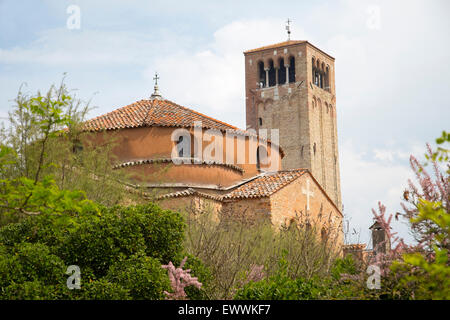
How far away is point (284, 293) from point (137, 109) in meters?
15.5

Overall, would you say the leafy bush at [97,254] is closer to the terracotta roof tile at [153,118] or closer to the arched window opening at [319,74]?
the terracotta roof tile at [153,118]

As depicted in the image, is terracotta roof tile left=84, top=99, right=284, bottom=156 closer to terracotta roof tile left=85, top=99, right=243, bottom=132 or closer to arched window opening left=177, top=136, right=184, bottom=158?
terracotta roof tile left=85, top=99, right=243, bottom=132

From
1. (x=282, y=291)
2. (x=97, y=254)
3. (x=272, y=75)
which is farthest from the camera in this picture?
(x=272, y=75)

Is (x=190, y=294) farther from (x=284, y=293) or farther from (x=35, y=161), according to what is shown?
(x=35, y=161)

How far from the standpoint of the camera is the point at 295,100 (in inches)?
1676

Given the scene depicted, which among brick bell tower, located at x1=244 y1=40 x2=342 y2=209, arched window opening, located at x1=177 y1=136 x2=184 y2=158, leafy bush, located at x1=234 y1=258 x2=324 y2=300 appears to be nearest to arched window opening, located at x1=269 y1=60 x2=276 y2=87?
brick bell tower, located at x1=244 y1=40 x2=342 y2=209

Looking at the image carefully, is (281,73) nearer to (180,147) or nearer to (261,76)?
(261,76)

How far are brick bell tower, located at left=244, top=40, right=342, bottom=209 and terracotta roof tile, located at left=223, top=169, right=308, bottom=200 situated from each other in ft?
72.2

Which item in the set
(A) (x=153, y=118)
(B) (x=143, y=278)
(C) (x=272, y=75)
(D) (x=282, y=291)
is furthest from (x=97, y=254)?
(C) (x=272, y=75)

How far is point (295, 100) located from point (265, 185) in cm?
2426

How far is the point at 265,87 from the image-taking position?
4369 centimetres

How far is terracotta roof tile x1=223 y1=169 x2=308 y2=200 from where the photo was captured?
18.4m
